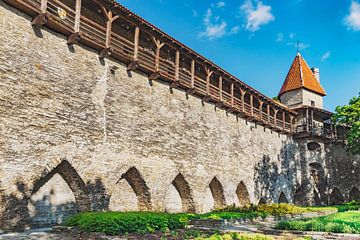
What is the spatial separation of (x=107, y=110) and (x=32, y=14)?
4.94 m

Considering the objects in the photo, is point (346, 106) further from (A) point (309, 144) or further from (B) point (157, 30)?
(B) point (157, 30)

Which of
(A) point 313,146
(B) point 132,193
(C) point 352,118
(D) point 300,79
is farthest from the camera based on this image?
(D) point 300,79

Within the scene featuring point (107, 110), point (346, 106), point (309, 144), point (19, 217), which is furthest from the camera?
point (309, 144)

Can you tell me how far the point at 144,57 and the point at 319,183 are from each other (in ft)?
76.3

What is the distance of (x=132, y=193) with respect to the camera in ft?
56.0

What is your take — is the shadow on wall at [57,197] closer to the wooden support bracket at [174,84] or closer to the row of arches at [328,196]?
the wooden support bracket at [174,84]

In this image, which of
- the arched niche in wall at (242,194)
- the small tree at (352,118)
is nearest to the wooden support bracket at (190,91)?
the arched niche in wall at (242,194)

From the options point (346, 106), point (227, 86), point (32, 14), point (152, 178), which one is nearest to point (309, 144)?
point (346, 106)

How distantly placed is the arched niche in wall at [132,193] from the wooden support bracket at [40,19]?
7418 millimetres

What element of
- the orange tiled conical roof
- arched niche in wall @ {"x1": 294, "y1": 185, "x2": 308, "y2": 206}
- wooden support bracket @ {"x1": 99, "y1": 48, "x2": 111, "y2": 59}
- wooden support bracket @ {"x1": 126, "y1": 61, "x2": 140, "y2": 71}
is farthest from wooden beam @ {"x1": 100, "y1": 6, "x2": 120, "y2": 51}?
the orange tiled conical roof

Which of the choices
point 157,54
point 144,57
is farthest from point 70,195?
point 144,57

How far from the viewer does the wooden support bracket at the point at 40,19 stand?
12.9m

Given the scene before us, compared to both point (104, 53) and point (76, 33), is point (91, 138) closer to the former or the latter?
point (104, 53)

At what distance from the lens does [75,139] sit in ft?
45.4
